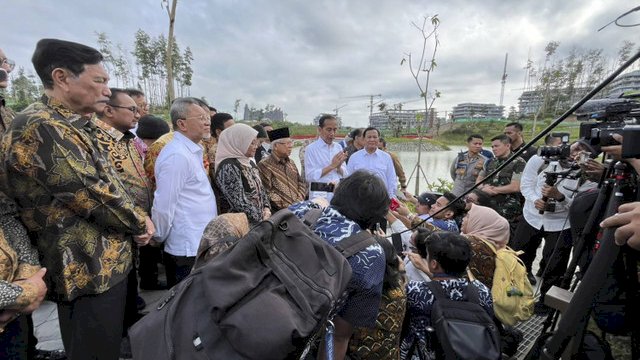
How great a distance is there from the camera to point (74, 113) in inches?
59.1

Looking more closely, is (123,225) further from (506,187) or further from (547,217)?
(506,187)

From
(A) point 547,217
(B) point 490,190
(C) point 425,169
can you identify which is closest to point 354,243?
(A) point 547,217

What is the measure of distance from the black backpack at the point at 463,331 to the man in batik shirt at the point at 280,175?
1.96m

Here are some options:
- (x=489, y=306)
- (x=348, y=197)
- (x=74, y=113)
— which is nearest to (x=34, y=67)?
(x=74, y=113)

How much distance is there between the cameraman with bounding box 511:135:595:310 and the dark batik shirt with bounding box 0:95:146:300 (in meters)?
3.49

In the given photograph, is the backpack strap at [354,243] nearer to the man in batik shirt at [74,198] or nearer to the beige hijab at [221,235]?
the beige hijab at [221,235]

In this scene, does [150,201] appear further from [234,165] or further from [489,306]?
[489,306]

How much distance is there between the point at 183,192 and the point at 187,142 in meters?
0.37

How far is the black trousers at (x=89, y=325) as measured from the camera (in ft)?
4.85

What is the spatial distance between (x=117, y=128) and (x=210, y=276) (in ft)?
7.76

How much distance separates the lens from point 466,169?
480 cm

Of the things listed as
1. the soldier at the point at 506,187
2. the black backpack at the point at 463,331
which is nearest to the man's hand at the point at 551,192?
the soldier at the point at 506,187

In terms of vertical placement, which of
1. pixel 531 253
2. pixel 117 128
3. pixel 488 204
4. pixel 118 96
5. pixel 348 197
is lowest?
pixel 531 253

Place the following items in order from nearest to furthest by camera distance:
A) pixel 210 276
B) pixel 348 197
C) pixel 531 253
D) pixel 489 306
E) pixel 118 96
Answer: pixel 210 276 → pixel 348 197 → pixel 489 306 → pixel 118 96 → pixel 531 253
